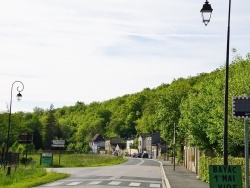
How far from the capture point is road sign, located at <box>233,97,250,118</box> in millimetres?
12080

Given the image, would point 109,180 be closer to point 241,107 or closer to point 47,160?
point 241,107

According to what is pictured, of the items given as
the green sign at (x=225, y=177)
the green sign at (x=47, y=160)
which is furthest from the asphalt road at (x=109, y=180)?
the green sign at (x=47, y=160)

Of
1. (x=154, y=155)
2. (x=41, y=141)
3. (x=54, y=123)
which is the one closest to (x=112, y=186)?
(x=154, y=155)

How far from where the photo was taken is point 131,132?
648ft

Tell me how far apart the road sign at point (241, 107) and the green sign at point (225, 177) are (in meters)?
1.54

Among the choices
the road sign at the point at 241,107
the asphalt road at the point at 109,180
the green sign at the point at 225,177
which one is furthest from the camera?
the asphalt road at the point at 109,180

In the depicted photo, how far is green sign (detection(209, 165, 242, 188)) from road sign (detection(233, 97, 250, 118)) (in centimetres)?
154

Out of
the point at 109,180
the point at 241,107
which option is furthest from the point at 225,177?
the point at 109,180

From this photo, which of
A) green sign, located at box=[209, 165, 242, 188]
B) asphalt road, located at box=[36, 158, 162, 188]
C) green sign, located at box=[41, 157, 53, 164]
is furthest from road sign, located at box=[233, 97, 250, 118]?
green sign, located at box=[41, 157, 53, 164]

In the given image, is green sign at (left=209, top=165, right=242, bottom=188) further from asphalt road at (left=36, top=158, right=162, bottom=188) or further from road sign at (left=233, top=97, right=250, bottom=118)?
asphalt road at (left=36, top=158, right=162, bottom=188)

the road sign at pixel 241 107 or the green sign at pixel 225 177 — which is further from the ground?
the road sign at pixel 241 107

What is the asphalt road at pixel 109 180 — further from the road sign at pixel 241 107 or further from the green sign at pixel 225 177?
the road sign at pixel 241 107

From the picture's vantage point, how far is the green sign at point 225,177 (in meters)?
12.7

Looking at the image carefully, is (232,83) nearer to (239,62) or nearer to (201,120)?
(239,62)
